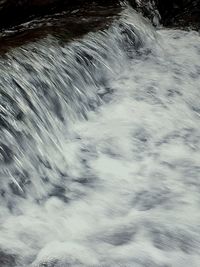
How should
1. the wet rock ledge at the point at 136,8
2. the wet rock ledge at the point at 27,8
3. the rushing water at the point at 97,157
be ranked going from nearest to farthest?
the rushing water at the point at 97,157
the wet rock ledge at the point at 27,8
the wet rock ledge at the point at 136,8

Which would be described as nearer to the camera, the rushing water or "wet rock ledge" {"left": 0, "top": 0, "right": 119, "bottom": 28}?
the rushing water

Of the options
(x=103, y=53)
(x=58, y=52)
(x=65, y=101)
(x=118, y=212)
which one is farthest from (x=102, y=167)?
(x=103, y=53)

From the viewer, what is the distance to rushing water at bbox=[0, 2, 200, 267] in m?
3.23

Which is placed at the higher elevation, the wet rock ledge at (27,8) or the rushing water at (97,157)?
the wet rock ledge at (27,8)

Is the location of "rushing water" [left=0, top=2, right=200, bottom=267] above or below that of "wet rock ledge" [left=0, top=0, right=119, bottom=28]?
below

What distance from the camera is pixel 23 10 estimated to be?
261 inches

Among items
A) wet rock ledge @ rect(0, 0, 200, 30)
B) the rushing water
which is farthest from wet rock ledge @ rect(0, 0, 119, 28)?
the rushing water

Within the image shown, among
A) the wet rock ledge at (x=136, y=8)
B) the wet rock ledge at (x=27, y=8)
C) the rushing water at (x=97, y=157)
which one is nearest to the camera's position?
the rushing water at (x=97, y=157)

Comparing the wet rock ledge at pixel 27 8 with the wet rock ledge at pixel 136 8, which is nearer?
the wet rock ledge at pixel 27 8

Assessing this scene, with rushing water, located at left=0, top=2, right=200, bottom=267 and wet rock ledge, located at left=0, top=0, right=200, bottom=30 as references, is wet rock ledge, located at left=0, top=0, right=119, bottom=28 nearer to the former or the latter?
wet rock ledge, located at left=0, top=0, right=200, bottom=30

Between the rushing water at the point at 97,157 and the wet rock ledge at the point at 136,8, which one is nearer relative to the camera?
the rushing water at the point at 97,157

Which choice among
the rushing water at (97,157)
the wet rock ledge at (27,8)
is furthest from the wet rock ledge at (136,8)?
the rushing water at (97,157)

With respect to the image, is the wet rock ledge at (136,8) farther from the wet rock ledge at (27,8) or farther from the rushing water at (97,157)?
the rushing water at (97,157)

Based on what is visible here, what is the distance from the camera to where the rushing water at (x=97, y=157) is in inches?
127
